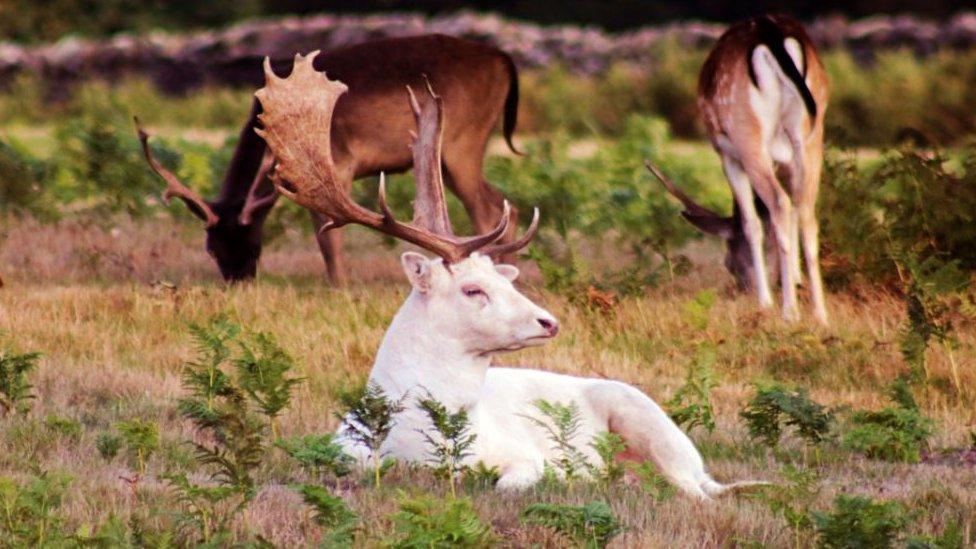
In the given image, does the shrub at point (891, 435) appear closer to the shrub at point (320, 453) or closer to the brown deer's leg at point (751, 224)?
the shrub at point (320, 453)

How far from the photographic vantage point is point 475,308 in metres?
7.96

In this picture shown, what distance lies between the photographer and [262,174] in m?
14.0

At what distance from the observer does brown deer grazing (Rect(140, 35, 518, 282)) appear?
1411cm

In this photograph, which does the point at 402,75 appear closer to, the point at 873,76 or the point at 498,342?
the point at 498,342

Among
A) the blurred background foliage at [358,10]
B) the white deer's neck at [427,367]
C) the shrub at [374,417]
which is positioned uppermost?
the blurred background foliage at [358,10]

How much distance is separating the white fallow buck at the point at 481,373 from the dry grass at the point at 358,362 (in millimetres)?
358

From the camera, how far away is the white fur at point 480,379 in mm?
7895

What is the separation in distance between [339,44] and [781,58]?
22.9 meters

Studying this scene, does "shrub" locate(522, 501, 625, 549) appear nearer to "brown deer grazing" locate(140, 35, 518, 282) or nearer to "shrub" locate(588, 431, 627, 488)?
"shrub" locate(588, 431, 627, 488)

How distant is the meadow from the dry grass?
2 centimetres

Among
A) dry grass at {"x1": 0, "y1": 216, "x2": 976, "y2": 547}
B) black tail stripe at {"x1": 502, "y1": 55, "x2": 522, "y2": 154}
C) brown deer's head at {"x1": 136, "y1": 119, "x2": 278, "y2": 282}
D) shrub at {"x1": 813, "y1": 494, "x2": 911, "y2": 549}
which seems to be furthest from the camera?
black tail stripe at {"x1": 502, "y1": 55, "x2": 522, "y2": 154}

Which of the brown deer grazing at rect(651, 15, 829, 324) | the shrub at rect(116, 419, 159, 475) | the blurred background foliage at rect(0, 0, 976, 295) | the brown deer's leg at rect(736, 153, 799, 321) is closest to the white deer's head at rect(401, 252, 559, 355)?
the shrub at rect(116, 419, 159, 475)

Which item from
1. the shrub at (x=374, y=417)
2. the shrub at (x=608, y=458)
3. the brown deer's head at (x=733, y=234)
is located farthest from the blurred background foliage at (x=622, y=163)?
the shrub at (x=374, y=417)

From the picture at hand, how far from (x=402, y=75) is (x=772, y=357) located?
4325 mm
